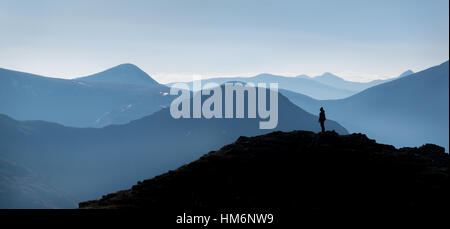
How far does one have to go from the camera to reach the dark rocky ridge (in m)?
48.1

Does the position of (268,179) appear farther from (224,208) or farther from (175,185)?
(175,185)

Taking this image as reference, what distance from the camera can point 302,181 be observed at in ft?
177

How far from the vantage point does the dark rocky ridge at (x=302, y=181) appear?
1893 inches

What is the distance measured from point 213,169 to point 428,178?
Result: 30.2 m

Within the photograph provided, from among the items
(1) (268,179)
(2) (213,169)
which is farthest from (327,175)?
(2) (213,169)

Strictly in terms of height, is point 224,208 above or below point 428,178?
below

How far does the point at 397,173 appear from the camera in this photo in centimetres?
5478
